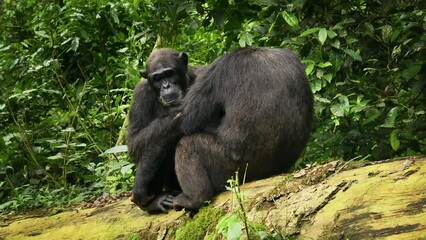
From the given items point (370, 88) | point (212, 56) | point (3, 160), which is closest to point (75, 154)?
point (3, 160)

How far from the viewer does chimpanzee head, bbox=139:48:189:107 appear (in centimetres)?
676

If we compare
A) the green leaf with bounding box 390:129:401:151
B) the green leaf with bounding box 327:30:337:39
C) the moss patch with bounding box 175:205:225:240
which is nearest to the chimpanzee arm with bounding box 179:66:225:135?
the moss patch with bounding box 175:205:225:240

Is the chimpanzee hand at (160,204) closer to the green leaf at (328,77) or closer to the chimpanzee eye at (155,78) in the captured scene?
the chimpanzee eye at (155,78)

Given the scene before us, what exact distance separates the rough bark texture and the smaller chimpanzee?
0.25 metres

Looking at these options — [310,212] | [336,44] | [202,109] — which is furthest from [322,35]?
[310,212]

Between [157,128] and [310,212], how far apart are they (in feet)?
7.24

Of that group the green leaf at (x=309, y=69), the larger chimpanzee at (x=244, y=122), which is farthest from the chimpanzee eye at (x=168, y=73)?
the green leaf at (x=309, y=69)

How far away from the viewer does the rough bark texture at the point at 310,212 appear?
407 cm

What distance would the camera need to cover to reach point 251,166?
19.4 feet

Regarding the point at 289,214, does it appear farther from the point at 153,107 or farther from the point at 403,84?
the point at 403,84

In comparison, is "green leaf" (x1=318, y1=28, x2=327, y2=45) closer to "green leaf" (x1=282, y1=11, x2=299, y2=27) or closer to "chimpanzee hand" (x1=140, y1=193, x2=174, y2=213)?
"green leaf" (x1=282, y1=11, x2=299, y2=27)

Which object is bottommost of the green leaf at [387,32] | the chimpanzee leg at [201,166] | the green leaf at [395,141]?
the green leaf at [395,141]

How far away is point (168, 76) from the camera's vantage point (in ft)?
22.5

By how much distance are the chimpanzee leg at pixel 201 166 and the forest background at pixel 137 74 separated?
135cm
